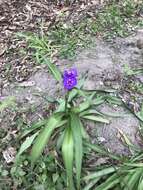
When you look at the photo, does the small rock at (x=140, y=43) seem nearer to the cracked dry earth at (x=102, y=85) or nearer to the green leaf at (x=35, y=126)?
the cracked dry earth at (x=102, y=85)

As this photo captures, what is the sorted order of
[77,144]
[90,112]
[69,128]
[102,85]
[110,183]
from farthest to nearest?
[102,85]
[90,112]
[110,183]
[69,128]
[77,144]

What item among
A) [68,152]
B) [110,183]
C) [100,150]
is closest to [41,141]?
[68,152]

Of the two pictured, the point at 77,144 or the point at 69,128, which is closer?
the point at 77,144

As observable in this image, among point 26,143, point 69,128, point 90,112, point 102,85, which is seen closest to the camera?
point 69,128

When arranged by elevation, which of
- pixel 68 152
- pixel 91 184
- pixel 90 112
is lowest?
pixel 91 184

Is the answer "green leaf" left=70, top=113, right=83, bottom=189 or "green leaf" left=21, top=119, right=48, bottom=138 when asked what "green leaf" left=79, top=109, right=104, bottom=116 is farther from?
"green leaf" left=70, top=113, right=83, bottom=189

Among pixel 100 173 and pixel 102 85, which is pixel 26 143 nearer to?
pixel 100 173

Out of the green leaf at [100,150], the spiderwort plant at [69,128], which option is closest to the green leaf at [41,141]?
the spiderwort plant at [69,128]
